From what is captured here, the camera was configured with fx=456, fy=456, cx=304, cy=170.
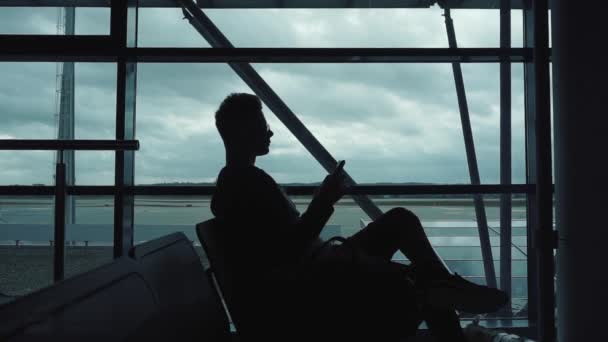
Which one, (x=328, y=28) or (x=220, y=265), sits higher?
(x=328, y=28)

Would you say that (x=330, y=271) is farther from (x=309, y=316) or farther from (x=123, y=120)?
(x=123, y=120)

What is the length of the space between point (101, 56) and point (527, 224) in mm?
1940

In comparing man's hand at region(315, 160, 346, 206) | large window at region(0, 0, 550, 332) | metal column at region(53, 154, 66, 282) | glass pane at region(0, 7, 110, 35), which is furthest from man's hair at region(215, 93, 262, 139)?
glass pane at region(0, 7, 110, 35)

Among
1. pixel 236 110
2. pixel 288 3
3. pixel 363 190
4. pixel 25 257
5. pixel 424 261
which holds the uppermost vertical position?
pixel 288 3

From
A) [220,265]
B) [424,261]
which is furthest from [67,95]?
[424,261]

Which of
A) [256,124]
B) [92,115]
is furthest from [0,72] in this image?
[256,124]

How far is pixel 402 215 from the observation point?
140cm

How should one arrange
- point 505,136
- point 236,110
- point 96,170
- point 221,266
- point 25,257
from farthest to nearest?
1. point 25,257
2. point 505,136
3. point 96,170
4. point 236,110
5. point 221,266

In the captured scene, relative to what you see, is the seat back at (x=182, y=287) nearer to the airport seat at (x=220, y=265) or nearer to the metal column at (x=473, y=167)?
the airport seat at (x=220, y=265)

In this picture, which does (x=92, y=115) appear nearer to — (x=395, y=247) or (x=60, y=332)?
(x=395, y=247)

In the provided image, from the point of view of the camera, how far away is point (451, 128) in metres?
2.53

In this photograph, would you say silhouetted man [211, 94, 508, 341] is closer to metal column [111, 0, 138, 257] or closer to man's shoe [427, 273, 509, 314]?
man's shoe [427, 273, 509, 314]

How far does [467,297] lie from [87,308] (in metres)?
0.87

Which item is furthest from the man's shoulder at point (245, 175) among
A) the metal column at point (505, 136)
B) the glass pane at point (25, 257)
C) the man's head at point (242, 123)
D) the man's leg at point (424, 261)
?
the glass pane at point (25, 257)
